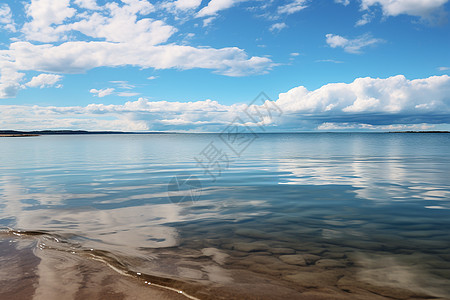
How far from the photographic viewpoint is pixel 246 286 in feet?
21.2

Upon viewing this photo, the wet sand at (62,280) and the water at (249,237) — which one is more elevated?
the wet sand at (62,280)

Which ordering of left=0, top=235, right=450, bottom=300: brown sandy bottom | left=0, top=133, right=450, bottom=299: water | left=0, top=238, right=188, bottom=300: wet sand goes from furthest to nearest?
left=0, top=133, right=450, bottom=299: water, left=0, top=235, right=450, bottom=300: brown sandy bottom, left=0, top=238, right=188, bottom=300: wet sand

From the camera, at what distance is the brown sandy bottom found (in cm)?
606

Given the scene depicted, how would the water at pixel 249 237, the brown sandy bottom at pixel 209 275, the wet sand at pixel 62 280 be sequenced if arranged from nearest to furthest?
1. the wet sand at pixel 62 280
2. the brown sandy bottom at pixel 209 275
3. the water at pixel 249 237

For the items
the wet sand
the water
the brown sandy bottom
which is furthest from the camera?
the water

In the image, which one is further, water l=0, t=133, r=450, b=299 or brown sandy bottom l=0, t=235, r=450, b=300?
water l=0, t=133, r=450, b=299

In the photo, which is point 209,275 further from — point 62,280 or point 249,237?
point 249,237

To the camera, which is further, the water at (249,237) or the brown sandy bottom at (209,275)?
the water at (249,237)

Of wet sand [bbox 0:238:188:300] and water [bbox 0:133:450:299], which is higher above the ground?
wet sand [bbox 0:238:188:300]

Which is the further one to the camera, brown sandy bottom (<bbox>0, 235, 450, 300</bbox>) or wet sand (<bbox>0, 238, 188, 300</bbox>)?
brown sandy bottom (<bbox>0, 235, 450, 300</bbox>)

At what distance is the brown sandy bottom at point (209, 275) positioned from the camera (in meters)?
6.06

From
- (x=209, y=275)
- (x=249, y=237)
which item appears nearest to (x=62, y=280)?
(x=209, y=275)

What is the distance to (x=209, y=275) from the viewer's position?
709 centimetres

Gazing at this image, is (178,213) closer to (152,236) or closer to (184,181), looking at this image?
(152,236)
